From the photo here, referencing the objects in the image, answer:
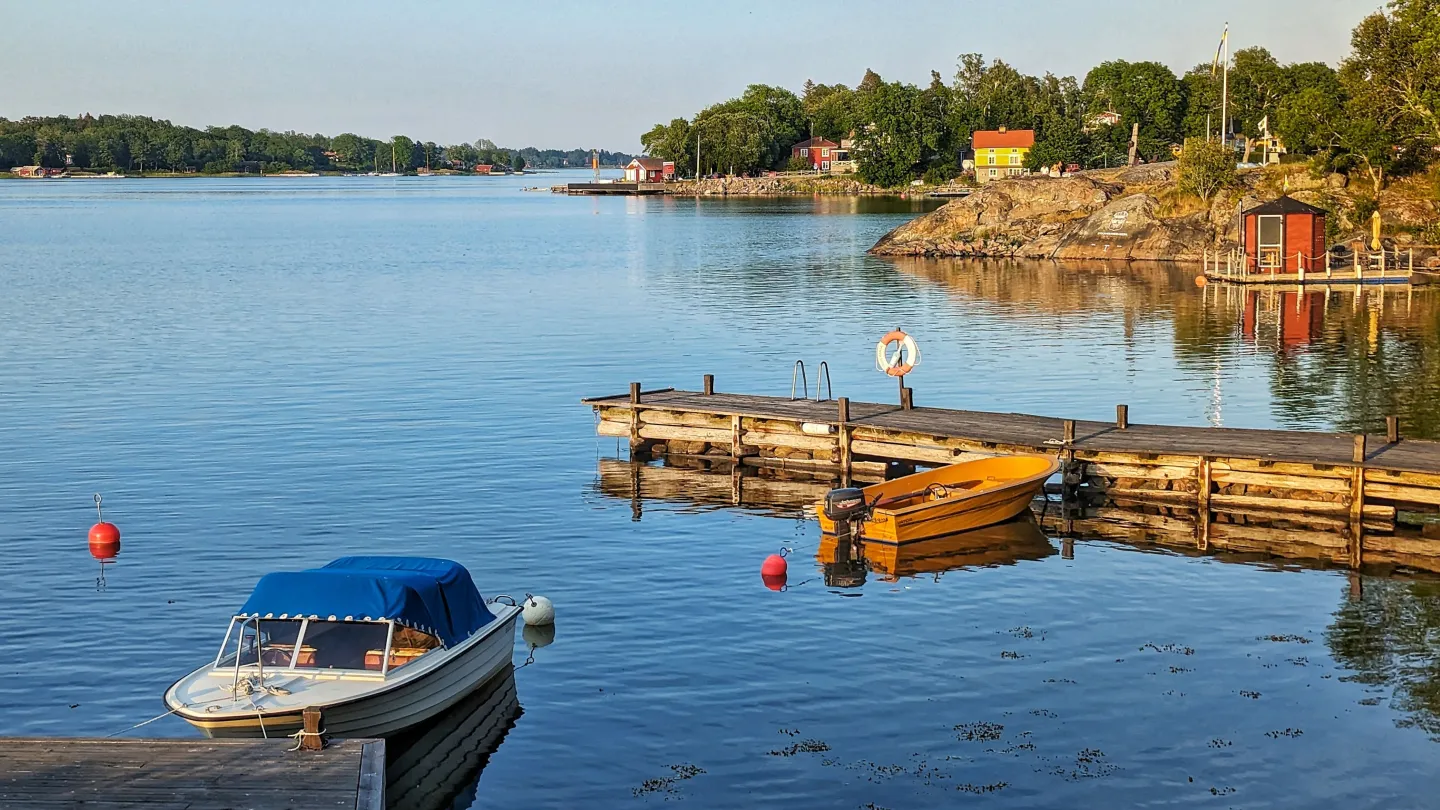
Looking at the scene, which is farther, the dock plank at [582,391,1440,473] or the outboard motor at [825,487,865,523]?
the dock plank at [582,391,1440,473]

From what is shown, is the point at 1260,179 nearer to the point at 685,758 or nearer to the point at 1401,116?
the point at 1401,116

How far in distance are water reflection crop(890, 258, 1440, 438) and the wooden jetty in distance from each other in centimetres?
923

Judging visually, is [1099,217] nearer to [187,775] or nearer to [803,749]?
[803,749]

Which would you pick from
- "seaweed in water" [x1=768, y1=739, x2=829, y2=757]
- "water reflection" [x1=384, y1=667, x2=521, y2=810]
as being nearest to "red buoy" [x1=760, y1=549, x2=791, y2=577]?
"water reflection" [x1=384, y1=667, x2=521, y2=810]

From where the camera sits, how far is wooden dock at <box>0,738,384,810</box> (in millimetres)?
18156

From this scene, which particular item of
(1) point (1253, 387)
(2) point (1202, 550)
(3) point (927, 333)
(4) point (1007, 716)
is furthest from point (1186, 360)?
(4) point (1007, 716)

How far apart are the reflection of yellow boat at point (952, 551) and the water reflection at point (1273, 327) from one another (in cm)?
1429

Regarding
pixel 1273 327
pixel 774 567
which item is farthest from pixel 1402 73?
pixel 774 567

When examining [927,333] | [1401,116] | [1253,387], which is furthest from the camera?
[1401,116]

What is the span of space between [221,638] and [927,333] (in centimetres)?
4768

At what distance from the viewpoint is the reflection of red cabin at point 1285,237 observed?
288 feet

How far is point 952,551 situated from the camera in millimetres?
→ 34094

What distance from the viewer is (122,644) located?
1083 inches

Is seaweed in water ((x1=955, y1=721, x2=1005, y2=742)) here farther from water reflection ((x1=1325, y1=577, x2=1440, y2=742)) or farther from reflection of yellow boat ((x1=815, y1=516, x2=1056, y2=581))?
reflection of yellow boat ((x1=815, y1=516, x2=1056, y2=581))
